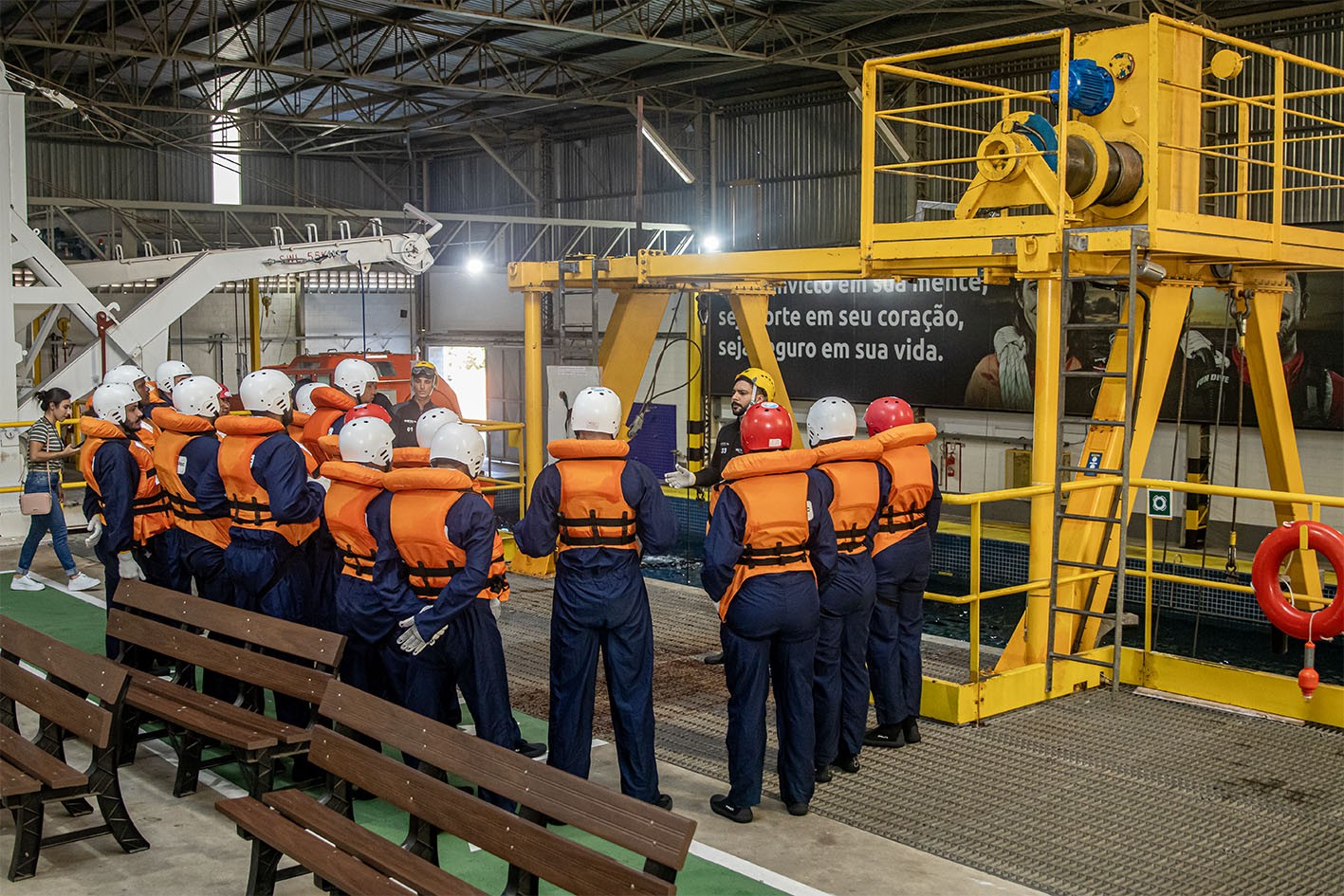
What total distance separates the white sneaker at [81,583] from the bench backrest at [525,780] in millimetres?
7098

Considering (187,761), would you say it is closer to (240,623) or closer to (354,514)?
(240,623)

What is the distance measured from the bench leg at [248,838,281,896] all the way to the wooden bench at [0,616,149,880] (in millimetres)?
779

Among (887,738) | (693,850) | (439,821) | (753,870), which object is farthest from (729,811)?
(439,821)

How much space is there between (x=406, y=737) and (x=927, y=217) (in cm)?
1377

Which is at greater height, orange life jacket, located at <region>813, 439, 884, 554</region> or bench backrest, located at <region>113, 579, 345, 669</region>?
orange life jacket, located at <region>813, 439, 884, 554</region>

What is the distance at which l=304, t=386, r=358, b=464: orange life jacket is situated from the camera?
902cm

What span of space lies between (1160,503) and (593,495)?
15.2ft

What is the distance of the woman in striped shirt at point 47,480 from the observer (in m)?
11.0

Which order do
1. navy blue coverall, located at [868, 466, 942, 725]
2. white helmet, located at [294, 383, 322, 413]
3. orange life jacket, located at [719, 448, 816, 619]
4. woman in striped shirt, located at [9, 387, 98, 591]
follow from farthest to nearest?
woman in striped shirt, located at [9, 387, 98, 591], white helmet, located at [294, 383, 322, 413], navy blue coverall, located at [868, 466, 942, 725], orange life jacket, located at [719, 448, 816, 619]

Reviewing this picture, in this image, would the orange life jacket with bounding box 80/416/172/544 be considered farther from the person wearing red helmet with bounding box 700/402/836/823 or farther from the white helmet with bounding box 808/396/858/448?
the white helmet with bounding box 808/396/858/448

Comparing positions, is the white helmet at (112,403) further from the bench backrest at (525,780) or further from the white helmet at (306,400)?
the bench backrest at (525,780)

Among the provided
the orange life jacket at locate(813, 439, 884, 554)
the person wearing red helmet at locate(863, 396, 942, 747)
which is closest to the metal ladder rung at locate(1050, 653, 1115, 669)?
the person wearing red helmet at locate(863, 396, 942, 747)

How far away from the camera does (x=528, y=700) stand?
8266mm

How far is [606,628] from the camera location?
606 cm
